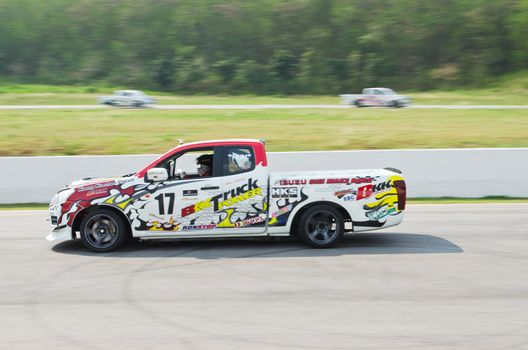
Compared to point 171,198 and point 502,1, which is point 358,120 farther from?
point 502,1

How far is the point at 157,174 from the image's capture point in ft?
32.9

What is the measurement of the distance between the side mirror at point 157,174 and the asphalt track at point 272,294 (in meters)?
1.09

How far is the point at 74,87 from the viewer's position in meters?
48.2

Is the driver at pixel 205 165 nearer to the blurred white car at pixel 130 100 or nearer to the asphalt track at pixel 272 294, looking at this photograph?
the asphalt track at pixel 272 294

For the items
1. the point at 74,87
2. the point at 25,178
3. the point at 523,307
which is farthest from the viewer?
the point at 74,87

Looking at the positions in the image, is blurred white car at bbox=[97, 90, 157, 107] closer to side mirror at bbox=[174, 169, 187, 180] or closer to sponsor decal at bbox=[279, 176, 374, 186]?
side mirror at bbox=[174, 169, 187, 180]

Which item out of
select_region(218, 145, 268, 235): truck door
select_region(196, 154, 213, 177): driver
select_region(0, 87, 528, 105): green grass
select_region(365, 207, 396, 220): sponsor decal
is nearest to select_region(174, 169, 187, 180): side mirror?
select_region(196, 154, 213, 177): driver

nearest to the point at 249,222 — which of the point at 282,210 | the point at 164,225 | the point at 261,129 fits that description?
the point at 282,210

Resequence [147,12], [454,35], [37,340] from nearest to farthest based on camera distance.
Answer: [37,340], [454,35], [147,12]

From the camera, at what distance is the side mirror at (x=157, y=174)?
10.0m

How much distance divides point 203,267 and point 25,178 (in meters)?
→ 7.99

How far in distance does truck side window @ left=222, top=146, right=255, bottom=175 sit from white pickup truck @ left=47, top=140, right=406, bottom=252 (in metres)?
0.01

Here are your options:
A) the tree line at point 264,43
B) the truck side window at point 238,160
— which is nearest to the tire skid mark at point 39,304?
the truck side window at point 238,160

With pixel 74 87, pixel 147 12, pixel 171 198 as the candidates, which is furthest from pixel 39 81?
pixel 171 198
